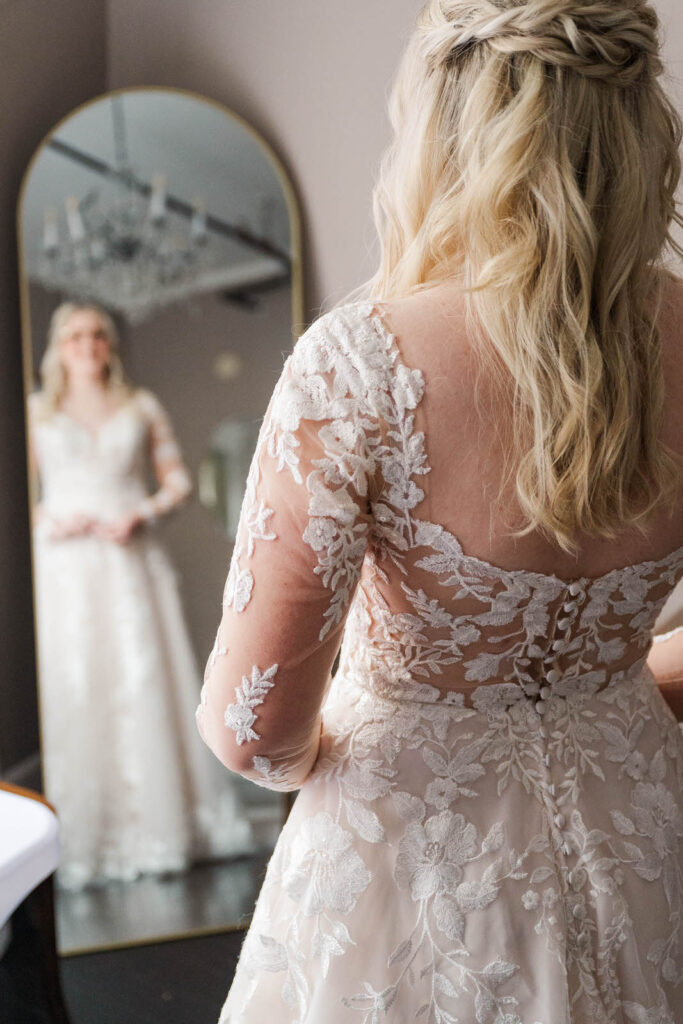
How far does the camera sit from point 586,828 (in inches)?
34.9

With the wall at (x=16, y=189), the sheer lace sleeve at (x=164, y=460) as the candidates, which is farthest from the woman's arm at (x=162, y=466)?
the wall at (x=16, y=189)

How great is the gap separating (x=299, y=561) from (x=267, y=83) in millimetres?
1825

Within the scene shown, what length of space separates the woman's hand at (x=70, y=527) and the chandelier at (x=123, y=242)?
1.58ft

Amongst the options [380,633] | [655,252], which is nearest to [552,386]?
[655,252]

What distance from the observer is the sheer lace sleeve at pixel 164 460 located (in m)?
2.30

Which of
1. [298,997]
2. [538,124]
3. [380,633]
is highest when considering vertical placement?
[538,124]

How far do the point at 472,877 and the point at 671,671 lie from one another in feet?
1.27

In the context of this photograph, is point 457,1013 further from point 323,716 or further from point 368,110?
point 368,110

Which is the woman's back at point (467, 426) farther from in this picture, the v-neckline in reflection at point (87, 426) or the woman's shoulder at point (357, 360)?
the v-neckline in reflection at point (87, 426)

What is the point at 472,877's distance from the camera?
0.86 meters

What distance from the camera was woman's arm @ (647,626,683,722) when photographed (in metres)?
1.10

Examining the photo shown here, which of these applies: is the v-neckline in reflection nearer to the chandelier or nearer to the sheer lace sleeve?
the sheer lace sleeve

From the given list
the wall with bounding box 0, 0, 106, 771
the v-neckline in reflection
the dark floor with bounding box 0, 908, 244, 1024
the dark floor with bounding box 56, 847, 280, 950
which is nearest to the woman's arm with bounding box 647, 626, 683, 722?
the dark floor with bounding box 0, 908, 244, 1024

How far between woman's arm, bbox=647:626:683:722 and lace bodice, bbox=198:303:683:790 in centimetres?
20
